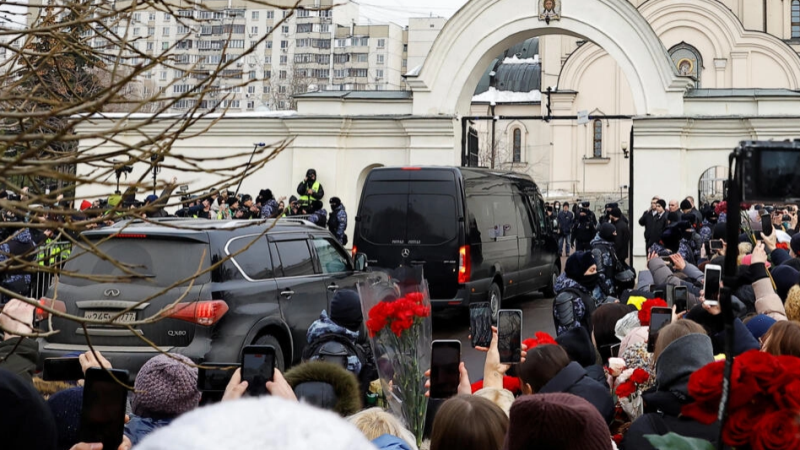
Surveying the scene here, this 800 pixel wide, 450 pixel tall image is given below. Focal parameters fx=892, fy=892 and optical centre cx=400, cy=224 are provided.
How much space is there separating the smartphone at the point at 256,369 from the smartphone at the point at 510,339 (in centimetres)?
211

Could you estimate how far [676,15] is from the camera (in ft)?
172

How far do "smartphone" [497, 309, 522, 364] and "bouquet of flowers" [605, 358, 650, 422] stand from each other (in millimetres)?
618

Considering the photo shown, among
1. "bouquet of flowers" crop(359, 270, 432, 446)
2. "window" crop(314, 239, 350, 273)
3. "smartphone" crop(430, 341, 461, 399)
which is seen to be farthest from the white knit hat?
"window" crop(314, 239, 350, 273)

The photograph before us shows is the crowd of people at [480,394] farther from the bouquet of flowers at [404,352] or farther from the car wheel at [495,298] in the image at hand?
the car wheel at [495,298]

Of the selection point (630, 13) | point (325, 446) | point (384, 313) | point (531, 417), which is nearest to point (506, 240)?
point (630, 13)

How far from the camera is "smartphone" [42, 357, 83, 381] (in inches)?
157

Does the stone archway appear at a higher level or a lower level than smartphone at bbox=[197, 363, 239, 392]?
higher

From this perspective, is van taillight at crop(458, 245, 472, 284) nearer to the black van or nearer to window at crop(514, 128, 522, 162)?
the black van

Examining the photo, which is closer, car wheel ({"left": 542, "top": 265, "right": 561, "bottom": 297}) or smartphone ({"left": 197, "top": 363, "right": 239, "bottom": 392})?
smartphone ({"left": 197, "top": 363, "right": 239, "bottom": 392})

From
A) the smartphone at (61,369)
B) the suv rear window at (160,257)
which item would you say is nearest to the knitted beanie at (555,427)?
the smartphone at (61,369)

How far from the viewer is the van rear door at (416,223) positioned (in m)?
13.6

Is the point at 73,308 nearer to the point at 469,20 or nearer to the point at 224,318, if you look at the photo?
the point at 224,318

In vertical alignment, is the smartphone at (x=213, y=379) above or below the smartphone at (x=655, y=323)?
below

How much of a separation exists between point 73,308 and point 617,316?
4.83 metres
